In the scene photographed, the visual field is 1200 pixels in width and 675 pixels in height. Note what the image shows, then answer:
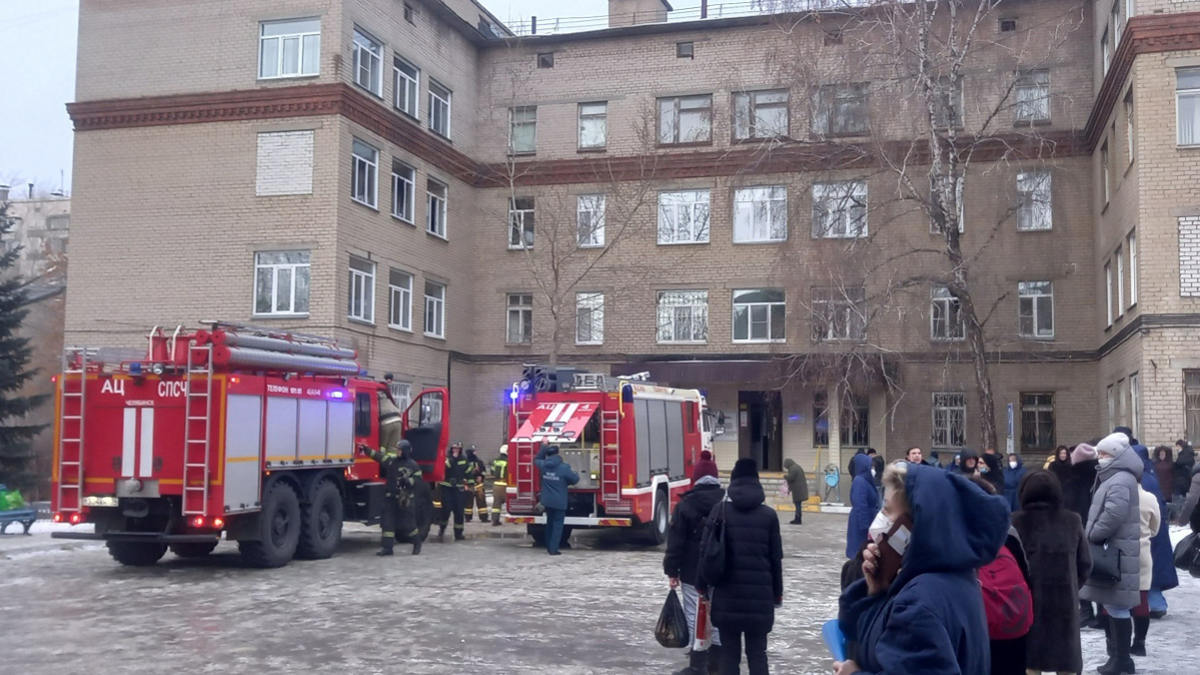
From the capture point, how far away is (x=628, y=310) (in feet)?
118

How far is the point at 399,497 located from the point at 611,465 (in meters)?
3.48

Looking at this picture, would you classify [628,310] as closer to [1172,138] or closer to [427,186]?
[427,186]

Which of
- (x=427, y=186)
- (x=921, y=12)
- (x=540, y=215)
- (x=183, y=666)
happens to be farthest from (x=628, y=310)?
(x=183, y=666)

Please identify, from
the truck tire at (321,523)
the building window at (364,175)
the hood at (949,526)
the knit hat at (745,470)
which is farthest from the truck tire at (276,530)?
the building window at (364,175)

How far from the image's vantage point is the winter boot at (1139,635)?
9641 millimetres

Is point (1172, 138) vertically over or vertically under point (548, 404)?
over

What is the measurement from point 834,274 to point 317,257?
43.4 ft

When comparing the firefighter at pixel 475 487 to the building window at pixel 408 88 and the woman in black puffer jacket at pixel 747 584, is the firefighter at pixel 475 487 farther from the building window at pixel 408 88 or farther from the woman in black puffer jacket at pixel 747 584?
the woman in black puffer jacket at pixel 747 584

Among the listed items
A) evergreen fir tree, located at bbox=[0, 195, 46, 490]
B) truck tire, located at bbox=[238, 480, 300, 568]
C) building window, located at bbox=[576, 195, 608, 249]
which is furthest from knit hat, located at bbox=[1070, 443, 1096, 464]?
evergreen fir tree, located at bbox=[0, 195, 46, 490]

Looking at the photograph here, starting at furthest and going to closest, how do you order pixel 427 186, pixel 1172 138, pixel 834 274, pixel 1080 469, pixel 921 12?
pixel 427 186 < pixel 834 274 < pixel 921 12 < pixel 1172 138 < pixel 1080 469

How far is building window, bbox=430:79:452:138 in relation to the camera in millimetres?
34219

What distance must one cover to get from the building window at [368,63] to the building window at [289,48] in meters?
1.13

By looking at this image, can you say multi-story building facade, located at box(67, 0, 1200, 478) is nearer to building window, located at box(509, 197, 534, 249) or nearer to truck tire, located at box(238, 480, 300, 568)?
building window, located at box(509, 197, 534, 249)

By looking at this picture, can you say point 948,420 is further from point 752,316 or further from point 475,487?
point 475,487
